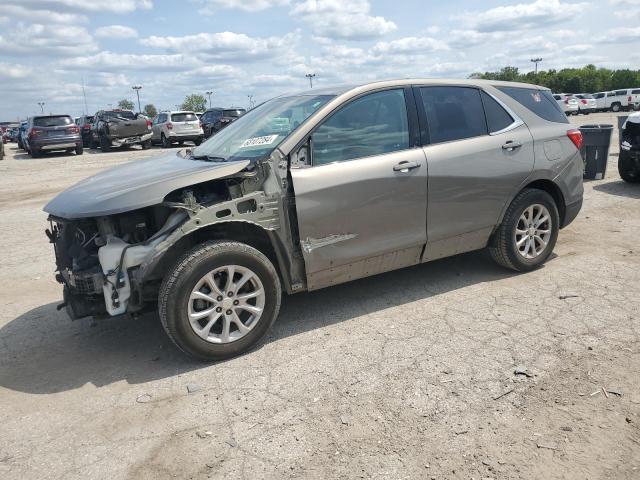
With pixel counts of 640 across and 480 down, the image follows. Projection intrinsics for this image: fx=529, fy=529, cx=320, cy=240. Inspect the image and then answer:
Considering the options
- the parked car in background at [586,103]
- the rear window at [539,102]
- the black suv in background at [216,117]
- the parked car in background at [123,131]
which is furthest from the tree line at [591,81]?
the rear window at [539,102]

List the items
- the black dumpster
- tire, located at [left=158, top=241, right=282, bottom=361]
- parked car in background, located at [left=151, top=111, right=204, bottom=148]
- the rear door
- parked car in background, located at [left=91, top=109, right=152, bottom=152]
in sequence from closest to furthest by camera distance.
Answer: tire, located at [left=158, top=241, right=282, bottom=361], the rear door, the black dumpster, parked car in background, located at [left=91, top=109, right=152, bottom=152], parked car in background, located at [left=151, top=111, right=204, bottom=148]

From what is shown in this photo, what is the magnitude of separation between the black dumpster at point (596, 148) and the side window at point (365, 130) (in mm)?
6792

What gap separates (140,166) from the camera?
4.41 meters

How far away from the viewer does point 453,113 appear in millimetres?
4551

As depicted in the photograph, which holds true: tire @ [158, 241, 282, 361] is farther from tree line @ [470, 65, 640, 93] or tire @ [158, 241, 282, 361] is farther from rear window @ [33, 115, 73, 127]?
tree line @ [470, 65, 640, 93]

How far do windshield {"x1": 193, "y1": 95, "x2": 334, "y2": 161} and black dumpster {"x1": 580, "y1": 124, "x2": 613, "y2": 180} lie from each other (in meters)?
7.11

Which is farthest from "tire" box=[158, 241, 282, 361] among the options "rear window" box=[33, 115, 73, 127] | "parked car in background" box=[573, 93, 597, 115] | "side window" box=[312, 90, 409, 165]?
"parked car in background" box=[573, 93, 597, 115]

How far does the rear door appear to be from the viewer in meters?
4.38

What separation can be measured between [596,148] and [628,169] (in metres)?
0.83

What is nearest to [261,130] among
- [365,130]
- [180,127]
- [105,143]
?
[365,130]

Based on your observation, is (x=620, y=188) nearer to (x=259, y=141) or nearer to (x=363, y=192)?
(x=363, y=192)

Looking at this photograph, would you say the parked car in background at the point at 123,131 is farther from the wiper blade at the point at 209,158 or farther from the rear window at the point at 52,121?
the wiper blade at the point at 209,158

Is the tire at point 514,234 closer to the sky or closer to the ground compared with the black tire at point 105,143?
closer to the ground

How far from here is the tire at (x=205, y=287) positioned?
3.45 metres
